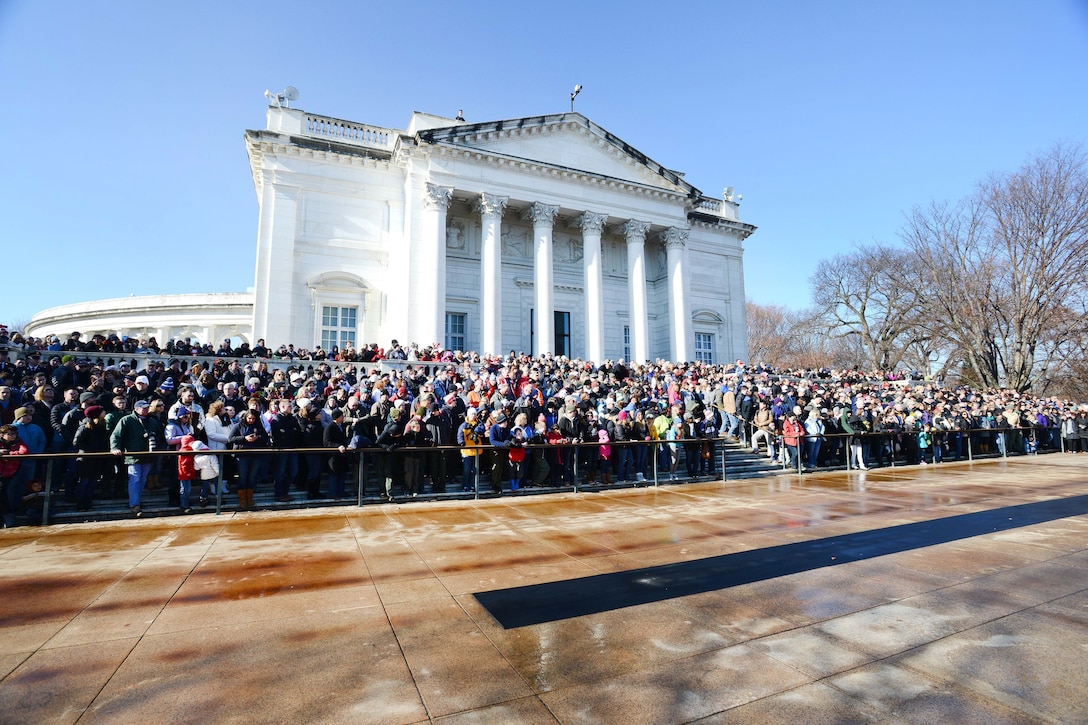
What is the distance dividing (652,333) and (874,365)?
24454 millimetres

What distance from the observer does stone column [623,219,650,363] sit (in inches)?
1195

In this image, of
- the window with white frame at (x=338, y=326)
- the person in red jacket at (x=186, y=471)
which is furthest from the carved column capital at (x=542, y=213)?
the person in red jacket at (x=186, y=471)

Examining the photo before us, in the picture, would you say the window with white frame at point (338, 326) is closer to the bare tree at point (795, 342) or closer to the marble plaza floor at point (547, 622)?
the marble plaza floor at point (547, 622)

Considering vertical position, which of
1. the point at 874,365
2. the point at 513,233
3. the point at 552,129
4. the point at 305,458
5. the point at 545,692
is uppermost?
the point at 552,129

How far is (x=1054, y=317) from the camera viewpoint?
30.3 metres

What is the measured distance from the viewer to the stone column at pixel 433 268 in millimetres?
25172

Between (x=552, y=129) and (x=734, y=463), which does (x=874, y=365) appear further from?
(x=734, y=463)

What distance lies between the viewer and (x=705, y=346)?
3603 centimetres

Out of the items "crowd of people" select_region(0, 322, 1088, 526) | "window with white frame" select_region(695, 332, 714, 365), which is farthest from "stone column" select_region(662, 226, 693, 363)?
"crowd of people" select_region(0, 322, 1088, 526)

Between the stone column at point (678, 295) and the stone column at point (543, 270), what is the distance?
8.09 meters

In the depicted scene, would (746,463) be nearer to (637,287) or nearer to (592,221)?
(637,287)

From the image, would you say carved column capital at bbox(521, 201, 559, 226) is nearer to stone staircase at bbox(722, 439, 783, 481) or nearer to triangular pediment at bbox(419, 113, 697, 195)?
triangular pediment at bbox(419, 113, 697, 195)

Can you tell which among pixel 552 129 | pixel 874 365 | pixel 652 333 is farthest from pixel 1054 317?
pixel 552 129

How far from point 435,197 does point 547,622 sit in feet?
82.4
